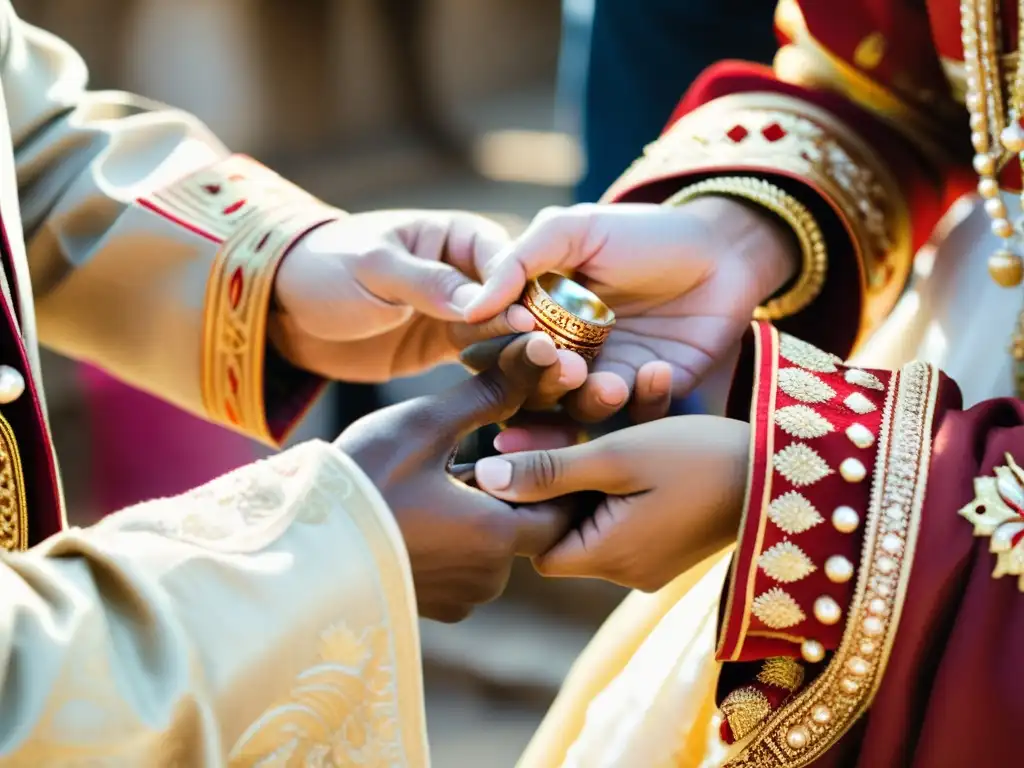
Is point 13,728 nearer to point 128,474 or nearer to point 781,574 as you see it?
point 781,574

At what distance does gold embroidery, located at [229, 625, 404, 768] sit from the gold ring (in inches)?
9.0

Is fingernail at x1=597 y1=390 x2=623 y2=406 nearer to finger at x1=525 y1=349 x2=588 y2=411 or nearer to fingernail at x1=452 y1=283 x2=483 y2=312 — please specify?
finger at x1=525 y1=349 x2=588 y2=411

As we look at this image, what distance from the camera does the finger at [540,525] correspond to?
2.00ft

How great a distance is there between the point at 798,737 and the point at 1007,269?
32 cm

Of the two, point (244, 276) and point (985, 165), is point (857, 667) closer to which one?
point (985, 165)

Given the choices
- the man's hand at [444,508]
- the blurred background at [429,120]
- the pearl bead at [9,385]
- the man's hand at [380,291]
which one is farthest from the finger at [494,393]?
the blurred background at [429,120]

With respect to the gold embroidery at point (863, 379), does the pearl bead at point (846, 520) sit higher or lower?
lower

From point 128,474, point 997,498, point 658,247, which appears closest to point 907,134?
point 658,247

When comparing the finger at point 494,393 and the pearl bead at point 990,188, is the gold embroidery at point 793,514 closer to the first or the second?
the finger at point 494,393

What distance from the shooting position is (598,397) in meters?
0.68

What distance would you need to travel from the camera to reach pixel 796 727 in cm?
57

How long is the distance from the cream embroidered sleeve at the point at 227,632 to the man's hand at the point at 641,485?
10 cm

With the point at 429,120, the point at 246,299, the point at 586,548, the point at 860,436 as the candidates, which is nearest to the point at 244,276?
the point at 246,299

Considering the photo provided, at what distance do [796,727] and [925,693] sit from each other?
0.22 ft
